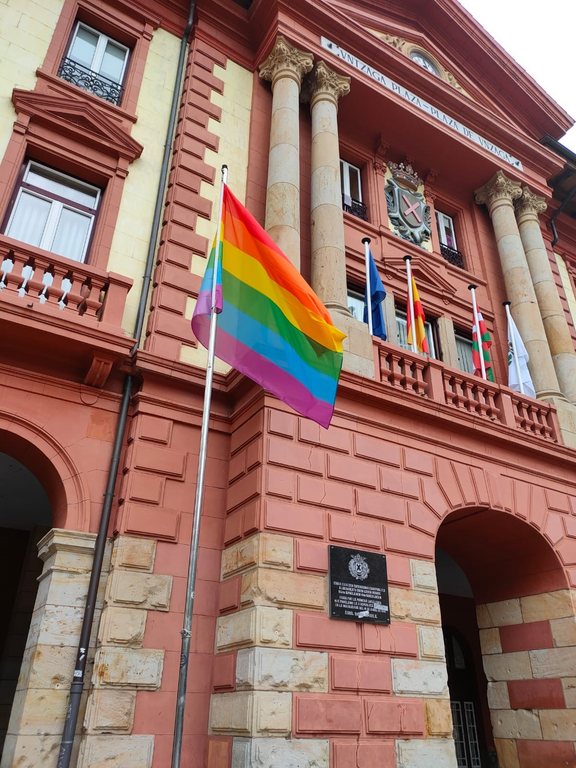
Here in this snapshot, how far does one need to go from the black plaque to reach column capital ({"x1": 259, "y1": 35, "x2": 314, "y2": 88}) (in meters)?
10.1

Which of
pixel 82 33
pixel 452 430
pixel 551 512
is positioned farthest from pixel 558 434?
pixel 82 33

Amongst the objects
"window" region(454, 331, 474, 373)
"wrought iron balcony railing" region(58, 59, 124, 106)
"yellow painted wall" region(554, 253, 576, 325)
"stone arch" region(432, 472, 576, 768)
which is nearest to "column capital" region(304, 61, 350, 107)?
"wrought iron balcony railing" region(58, 59, 124, 106)

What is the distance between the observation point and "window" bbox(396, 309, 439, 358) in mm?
13679

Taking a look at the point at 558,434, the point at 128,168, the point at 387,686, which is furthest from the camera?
the point at 558,434

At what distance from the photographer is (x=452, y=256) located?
1563 cm

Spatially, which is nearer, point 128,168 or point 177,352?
point 177,352

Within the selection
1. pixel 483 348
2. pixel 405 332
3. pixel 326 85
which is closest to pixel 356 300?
pixel 405 332

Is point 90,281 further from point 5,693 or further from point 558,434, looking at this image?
point 558,434

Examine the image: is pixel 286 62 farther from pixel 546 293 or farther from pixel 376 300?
pixel 546 293

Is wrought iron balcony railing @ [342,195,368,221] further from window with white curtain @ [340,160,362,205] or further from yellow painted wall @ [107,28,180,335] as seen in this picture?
yellow painted wall @ [107,28,180,335]

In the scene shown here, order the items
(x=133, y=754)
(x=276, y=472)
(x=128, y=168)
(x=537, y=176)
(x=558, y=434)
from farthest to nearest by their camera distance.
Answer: (x=537, y=176), (x=558, y=434), (x=128, y=168), (x=276, y=472), (x=133, y=754)

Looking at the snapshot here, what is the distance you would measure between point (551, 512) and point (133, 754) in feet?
25.4

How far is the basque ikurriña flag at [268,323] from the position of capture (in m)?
7.98

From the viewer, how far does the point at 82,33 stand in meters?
12.7
